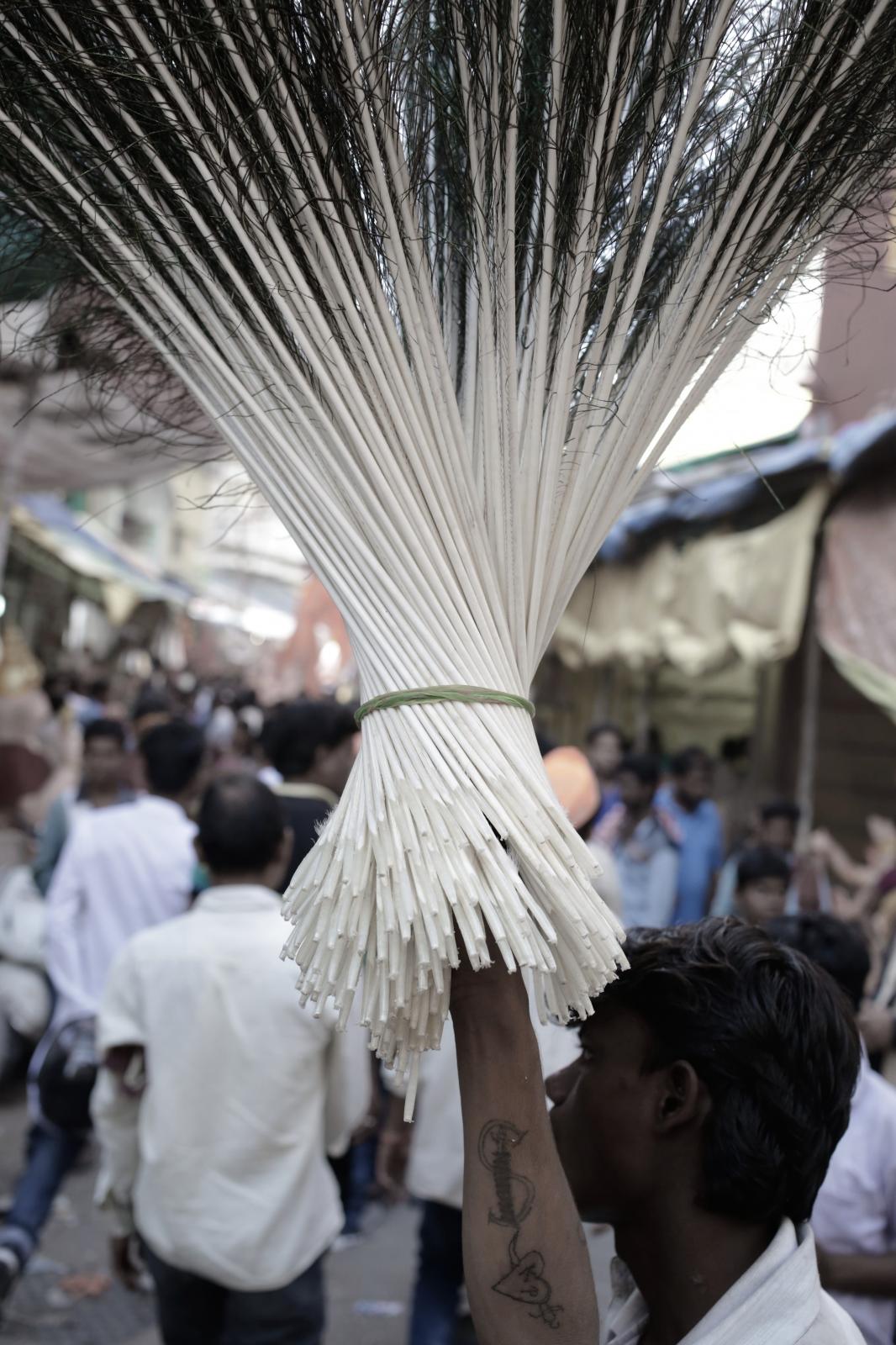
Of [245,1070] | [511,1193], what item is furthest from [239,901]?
[511,1193]

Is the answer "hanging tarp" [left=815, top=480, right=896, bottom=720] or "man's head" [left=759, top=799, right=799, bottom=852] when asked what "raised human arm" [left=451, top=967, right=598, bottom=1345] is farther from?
"man's head" [left=759, top=799, right=799, bottom=852]

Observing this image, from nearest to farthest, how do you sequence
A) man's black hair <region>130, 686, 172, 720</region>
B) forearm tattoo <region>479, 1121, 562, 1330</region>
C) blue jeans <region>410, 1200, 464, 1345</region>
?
forearm tattoo <region>479, 1121, 562, 1330</region> < blue jeans <region>410, 1200, 464, 1345</region> < man's black hair <region>130, 686, 172, 720</region>

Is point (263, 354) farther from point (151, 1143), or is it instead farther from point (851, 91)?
point (151, 1143)

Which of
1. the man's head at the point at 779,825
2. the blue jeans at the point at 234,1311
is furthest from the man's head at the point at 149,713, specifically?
the blue jeans at the point at 234,1311

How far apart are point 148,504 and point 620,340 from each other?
2638 cm

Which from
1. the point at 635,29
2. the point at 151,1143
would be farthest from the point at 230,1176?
the point at 635,29

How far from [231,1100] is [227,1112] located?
27 mm

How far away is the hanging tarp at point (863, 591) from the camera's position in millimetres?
5008

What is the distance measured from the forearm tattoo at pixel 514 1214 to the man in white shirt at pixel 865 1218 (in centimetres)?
130

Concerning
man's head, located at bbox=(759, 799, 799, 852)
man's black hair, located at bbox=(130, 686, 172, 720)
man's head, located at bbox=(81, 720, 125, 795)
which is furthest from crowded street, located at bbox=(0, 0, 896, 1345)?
man's black hair, located at bbox=(130, 686, 172, 720)

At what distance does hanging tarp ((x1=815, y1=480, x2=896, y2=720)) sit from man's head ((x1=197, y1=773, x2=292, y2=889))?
9.73 feet

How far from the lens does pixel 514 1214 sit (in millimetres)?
1013

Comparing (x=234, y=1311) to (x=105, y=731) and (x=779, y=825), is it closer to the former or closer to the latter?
(x=105, y=731)

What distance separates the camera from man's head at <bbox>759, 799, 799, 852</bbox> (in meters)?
5.57
